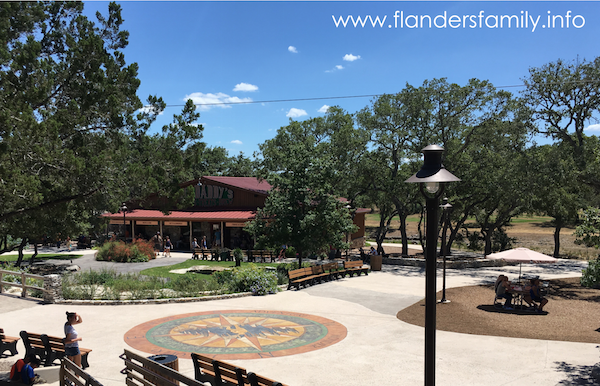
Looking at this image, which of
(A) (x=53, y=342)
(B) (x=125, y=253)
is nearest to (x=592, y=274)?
(A) (x=53, y=342)

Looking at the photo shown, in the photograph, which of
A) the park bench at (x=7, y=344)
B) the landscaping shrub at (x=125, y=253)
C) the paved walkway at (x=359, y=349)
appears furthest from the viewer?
the landscaping shrub at (x=125, y=253)

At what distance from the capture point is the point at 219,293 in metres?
18.2

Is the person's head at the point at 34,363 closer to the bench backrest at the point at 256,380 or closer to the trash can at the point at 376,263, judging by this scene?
the bench backrest at the point at 256,380

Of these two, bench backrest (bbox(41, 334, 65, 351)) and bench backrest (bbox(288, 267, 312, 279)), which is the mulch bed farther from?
bench backrest (bbox(41, 334, 65, 351))

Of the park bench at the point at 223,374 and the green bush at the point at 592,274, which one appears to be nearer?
the park bench at the point at 223,374

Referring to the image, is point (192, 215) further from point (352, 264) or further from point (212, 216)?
point (352, 264)

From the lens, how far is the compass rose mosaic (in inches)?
438

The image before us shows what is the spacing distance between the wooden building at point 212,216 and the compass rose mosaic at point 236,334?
68.7 feet

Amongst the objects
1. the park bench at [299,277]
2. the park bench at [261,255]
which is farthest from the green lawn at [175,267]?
the park bench at [299,277]

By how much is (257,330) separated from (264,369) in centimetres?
325

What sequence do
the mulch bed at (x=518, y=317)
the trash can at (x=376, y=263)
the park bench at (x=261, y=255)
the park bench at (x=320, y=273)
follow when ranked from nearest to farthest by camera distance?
the mulch bed at (x=518, y=317) → the park bench at (x=320, y=273) → the trash can at (x=376, y=263) → the park bench at (x=261, y=255)

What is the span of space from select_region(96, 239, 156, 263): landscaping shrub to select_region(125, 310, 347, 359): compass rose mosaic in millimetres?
17373

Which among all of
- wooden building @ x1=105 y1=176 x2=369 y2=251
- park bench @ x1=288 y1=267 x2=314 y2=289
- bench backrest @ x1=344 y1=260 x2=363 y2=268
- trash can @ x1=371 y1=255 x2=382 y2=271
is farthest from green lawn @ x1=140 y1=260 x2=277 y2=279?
trash can @ x1=371 y1=255 x2=382 y2=271

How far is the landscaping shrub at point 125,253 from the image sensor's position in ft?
99.3
